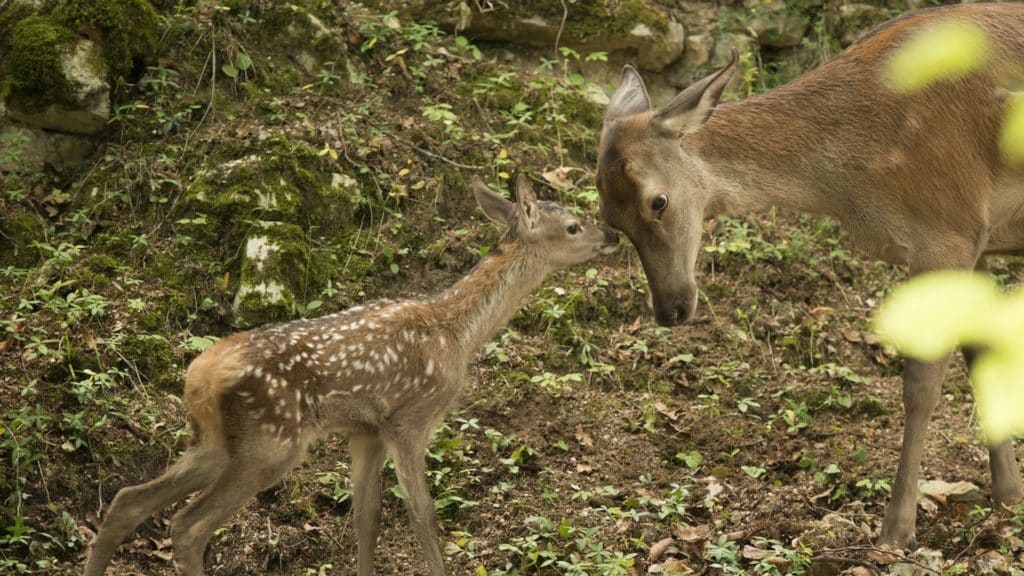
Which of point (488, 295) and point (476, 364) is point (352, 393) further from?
point (476, 364)

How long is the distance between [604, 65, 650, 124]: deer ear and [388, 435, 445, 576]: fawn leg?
2202 millimetres

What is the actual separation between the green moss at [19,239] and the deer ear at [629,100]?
3.75 metres

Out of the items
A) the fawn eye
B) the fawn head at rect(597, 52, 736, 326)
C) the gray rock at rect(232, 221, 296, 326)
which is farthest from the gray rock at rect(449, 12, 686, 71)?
the fawn eye

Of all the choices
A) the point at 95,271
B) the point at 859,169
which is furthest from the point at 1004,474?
the point at 95,271

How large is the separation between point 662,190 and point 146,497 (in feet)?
9.91

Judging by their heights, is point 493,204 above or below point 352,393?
above

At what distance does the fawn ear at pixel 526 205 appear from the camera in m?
6.36

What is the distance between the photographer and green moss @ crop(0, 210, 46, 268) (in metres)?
7.22

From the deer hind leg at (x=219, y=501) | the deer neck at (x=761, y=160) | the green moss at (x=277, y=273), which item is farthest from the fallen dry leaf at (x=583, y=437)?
the deer hind leg at (x=219, y=501)

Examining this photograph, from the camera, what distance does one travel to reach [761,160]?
6.23 metres

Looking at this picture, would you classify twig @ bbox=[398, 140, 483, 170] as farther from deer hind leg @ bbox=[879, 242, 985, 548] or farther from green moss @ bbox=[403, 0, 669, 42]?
deer hind leg @ bbox=[879, 242, 985, 548]

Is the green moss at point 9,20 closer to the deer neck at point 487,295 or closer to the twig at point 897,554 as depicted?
the deer neck at point 487,295

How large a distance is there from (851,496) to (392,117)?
14.3ft

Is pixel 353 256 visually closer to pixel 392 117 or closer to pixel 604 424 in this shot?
pixel 392 117
